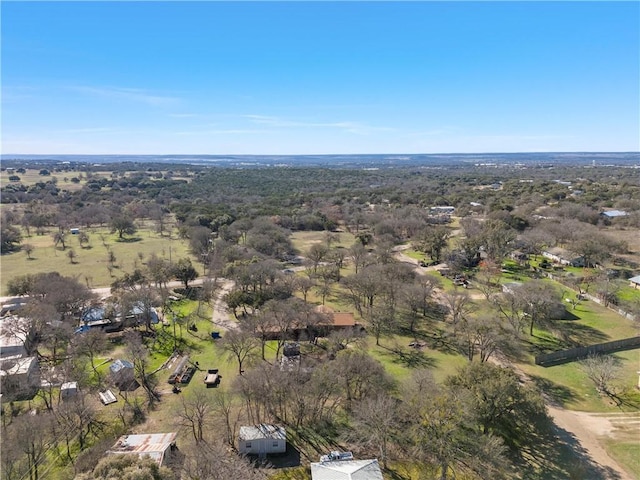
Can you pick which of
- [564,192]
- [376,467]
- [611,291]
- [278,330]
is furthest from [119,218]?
[564,192]

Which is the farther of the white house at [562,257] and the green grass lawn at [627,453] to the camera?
the white house at [562,257]

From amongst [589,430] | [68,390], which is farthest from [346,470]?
[68,390]

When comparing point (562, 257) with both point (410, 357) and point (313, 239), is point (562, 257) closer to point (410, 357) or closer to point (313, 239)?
point (410, 357)

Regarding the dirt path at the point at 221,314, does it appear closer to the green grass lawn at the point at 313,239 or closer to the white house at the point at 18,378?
the white house at the point at 18,378

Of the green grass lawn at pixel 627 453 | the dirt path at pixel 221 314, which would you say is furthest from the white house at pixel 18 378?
the green grass lawn at pixel 627 453

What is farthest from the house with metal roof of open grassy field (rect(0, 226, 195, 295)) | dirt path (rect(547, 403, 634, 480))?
open grassy field (rect(0, 226, 195, 295))

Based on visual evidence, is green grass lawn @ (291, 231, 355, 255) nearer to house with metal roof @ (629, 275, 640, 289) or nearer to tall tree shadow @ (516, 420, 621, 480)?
house with metal roof @ (629, 275, 640, 289)
